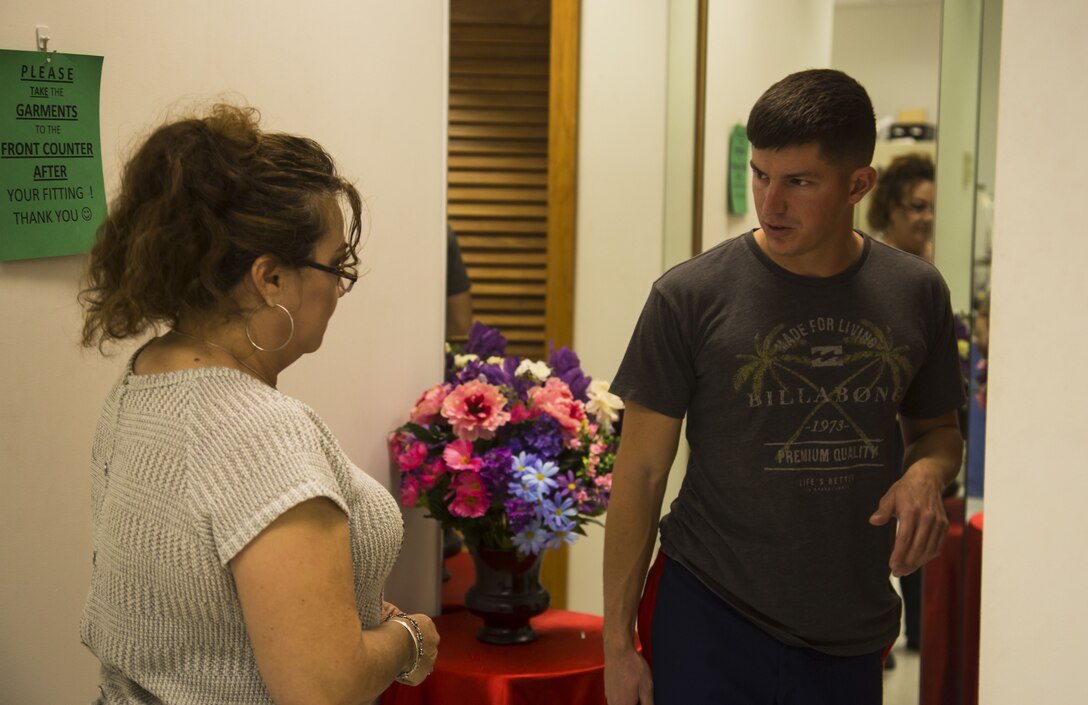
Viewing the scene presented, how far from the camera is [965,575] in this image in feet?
8.61

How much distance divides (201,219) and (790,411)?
866mm

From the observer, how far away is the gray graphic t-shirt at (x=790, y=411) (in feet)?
5.24

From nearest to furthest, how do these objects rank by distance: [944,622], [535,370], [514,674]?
[514,674]
[535,370]
[944,622]

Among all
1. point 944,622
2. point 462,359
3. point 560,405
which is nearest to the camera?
point 560,405

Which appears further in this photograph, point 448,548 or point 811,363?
point 448,548

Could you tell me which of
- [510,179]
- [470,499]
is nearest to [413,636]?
[470,499]

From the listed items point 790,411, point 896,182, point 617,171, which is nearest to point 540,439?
point 790,411

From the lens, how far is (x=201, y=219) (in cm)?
114

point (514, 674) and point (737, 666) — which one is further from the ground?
point (737, 666)

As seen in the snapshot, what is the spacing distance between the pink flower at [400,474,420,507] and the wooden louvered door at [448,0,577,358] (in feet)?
4.21

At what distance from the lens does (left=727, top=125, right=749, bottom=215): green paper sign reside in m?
3.55

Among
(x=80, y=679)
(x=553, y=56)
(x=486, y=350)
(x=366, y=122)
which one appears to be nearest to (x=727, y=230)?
(x=553, y=56)

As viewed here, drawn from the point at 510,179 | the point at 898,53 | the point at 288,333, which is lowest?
the point at 288,333

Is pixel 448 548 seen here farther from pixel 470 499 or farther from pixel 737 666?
pixel 737 666
